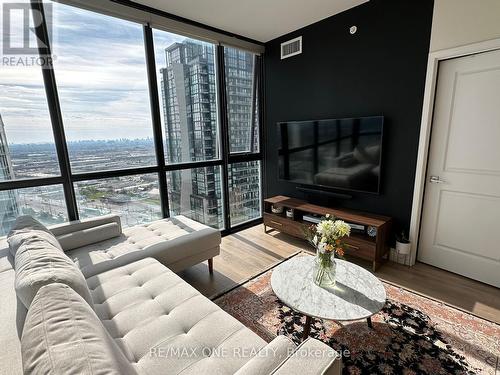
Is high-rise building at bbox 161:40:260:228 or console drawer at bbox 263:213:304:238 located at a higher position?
high-rise building at bbox 161:40:260:228

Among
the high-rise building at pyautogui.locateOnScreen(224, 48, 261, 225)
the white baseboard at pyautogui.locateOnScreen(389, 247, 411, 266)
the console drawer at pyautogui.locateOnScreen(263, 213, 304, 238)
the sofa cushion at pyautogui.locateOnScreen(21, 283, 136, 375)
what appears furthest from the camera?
the high-rise building at pyautogui.locateOnScreen(224, 48, 261, 225)

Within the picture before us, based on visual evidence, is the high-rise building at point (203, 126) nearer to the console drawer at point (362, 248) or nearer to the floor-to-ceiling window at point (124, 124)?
the floor-to-ceiling window at point (124, 124)

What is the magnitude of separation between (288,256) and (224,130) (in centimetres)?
188

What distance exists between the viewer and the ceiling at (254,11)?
2623 millimetres

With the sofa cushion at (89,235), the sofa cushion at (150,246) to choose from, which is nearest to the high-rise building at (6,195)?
the sofa cushion at (89,235)

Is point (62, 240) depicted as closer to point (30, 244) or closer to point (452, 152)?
point (30, 244)

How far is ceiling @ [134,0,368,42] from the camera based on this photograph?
262 cm

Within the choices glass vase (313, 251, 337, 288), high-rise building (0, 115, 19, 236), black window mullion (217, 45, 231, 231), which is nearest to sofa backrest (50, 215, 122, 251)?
high-rise building (0, 115, 19, 236)

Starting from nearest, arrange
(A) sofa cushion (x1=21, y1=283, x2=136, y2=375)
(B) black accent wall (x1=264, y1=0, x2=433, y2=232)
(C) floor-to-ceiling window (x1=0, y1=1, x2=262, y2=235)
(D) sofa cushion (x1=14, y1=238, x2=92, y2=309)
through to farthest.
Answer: (A) sofa cushion (x1=21, y1=283, x2=136, y2=375), (D) sofa cushion (x1=14, y1=238, x2=92, y2=309), (C) floor-to-ceiling window (x1=0, y1=1, x2=262, y2=235), (B) black accent wall (x1=264, y1=0, x2=433, y2=232)

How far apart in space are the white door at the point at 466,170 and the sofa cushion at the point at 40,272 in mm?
3044

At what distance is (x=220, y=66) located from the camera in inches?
134

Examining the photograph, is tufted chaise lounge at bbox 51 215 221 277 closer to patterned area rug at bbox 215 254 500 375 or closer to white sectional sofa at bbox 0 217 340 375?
white sectional sofa at bbox 0 217 340 375

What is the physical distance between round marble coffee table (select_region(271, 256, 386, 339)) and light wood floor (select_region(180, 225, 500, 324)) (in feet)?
2.62

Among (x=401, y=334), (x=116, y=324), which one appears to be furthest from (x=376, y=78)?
(x=116, y=324)
